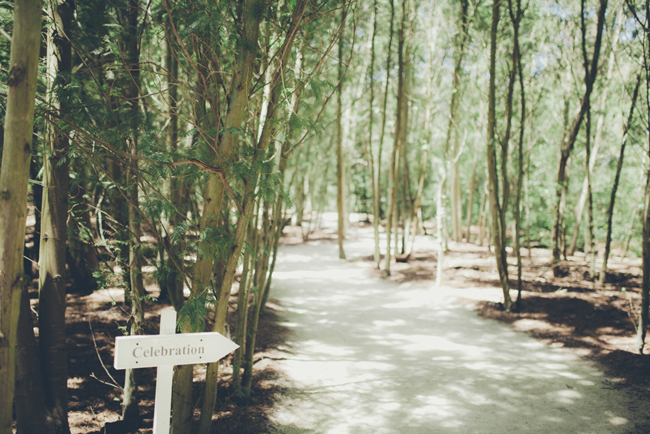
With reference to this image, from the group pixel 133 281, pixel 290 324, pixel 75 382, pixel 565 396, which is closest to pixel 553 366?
pixel 565 396

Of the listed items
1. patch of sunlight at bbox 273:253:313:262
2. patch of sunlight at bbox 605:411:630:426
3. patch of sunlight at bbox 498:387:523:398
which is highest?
patch of sunlight at bbox 273:253:313:262

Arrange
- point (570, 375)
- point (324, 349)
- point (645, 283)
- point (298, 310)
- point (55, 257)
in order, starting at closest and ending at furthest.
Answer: point (55, 257) → point (570, 375) → point (645, 283) → point (324, 349) → point (298, 310)

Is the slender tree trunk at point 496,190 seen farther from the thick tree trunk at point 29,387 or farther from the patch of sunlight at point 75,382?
the thick tree trunk at point 29,387

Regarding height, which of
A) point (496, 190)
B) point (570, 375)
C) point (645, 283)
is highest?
point (496, 190)

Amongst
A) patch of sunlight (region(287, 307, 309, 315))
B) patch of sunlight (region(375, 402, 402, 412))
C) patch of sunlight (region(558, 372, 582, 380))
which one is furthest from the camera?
patch of sunlight (region(287, 307, 309, 315))

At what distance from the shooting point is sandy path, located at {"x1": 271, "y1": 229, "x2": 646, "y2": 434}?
4.02 m

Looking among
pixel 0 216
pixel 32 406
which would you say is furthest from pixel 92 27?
pixel 32 406

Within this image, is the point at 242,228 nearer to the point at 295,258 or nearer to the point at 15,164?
the point at 15,164

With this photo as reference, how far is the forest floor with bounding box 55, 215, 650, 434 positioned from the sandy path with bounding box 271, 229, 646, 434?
0.06ft

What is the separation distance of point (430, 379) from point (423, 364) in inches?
22.7

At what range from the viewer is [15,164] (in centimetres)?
187

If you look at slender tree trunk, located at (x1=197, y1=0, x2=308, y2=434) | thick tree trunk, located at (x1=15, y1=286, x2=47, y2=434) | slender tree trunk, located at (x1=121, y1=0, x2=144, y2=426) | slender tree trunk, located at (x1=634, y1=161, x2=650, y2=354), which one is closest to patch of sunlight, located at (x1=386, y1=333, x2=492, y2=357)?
slender tree trunk, located at (x1=634, y1=161, x2=650, y2=354)

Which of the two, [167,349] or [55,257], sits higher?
[55,257]

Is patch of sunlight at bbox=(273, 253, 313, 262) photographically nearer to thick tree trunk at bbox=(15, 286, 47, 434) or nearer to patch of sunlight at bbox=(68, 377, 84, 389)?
patch of sunlight at bbox=(68, 377, 84, 389)
